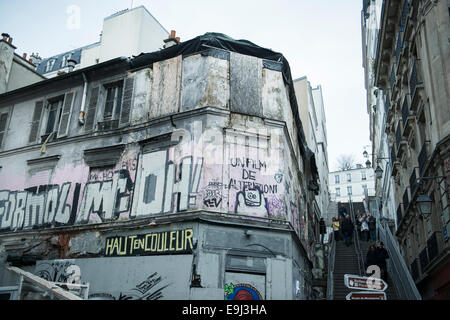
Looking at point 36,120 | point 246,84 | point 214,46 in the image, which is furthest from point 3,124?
point 246,84

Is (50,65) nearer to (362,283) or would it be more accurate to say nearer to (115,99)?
(115,99)

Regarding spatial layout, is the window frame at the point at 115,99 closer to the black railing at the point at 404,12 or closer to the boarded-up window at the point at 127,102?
the boarded-up window at the point at 127,102

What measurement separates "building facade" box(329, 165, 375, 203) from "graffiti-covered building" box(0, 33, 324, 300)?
59434 millimetres

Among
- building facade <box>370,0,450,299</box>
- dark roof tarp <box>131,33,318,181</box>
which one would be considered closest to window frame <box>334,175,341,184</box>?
building facade <box>370,0,450,299</box>

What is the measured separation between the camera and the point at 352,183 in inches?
2995

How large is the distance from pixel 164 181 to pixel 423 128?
9.69m

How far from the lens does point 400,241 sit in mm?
21609

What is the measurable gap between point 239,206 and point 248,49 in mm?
5997

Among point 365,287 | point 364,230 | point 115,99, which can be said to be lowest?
point 365,287

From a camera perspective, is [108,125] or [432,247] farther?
[108,125]

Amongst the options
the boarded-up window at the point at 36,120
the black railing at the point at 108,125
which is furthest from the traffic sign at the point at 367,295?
the boarded-up window at the point at 36,120

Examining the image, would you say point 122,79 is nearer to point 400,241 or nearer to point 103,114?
point 103,114

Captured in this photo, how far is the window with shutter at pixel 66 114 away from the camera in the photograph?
1767 centimetres
